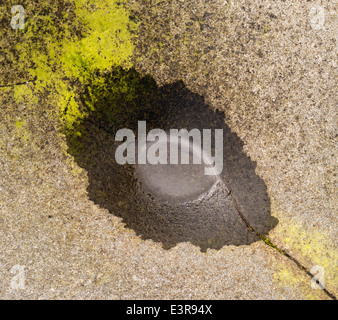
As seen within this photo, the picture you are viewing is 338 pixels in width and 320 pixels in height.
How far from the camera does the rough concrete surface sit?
191 centimetres

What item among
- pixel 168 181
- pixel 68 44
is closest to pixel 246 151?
pixel 168 181

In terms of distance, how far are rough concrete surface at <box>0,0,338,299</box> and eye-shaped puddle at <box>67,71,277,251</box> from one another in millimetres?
90

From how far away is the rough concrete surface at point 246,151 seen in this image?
6.27 ft

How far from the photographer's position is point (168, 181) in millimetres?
2045

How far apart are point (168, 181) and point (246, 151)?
0.71 m

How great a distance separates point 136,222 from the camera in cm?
199

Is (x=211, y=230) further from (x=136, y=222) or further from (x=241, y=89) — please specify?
(x=241, y=89)

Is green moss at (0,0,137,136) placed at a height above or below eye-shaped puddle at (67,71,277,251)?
above

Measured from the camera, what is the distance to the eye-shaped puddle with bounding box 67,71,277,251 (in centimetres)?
192

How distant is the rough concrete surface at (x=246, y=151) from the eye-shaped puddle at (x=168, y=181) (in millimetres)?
90

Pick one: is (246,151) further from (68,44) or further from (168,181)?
(68,44)

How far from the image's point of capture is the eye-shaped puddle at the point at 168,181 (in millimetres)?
1923

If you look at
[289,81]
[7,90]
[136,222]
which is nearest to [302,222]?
[289,81]

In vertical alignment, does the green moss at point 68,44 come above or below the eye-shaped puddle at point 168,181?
above
